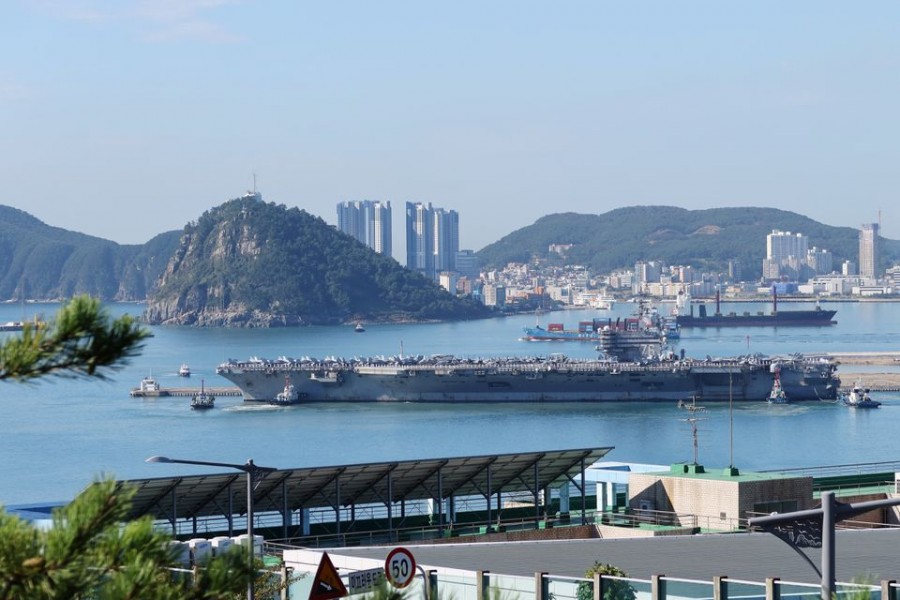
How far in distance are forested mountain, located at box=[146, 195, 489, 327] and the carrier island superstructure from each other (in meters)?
97.2

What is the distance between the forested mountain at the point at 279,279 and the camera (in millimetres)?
176250

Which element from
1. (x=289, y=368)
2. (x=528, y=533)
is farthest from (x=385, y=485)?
(x=289, y=368)

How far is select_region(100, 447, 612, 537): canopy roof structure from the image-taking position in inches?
739

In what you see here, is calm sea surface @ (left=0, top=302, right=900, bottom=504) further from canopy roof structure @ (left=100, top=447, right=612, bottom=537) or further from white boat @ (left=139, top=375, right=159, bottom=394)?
canopy roof structure @ (left=100, top=447, right=612, bottom=537)

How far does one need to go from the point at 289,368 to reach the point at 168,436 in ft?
55.5

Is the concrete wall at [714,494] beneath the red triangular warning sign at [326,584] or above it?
beneath

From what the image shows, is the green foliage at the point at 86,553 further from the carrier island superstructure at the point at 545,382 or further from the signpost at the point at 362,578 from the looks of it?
the carrier island superstructure at the point at 545,382

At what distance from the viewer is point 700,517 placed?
20953 mm

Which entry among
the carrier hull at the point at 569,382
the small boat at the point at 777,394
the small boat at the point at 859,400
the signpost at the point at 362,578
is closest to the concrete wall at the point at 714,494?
the signpost at the point at 362,578

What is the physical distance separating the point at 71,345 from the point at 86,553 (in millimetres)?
609

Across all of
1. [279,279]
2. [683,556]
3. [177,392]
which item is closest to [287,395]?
[177,392]

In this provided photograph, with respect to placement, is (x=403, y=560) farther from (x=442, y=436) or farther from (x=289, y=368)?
(x=289, y=368)

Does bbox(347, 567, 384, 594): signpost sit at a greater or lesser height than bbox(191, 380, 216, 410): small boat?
greater

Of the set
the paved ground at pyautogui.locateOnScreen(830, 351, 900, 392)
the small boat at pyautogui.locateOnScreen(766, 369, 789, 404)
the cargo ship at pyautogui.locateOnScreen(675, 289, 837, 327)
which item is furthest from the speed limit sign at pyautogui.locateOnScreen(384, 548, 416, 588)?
the cargo ship at pyautogui.locateOnScreen(675, 289, 837, 327)
